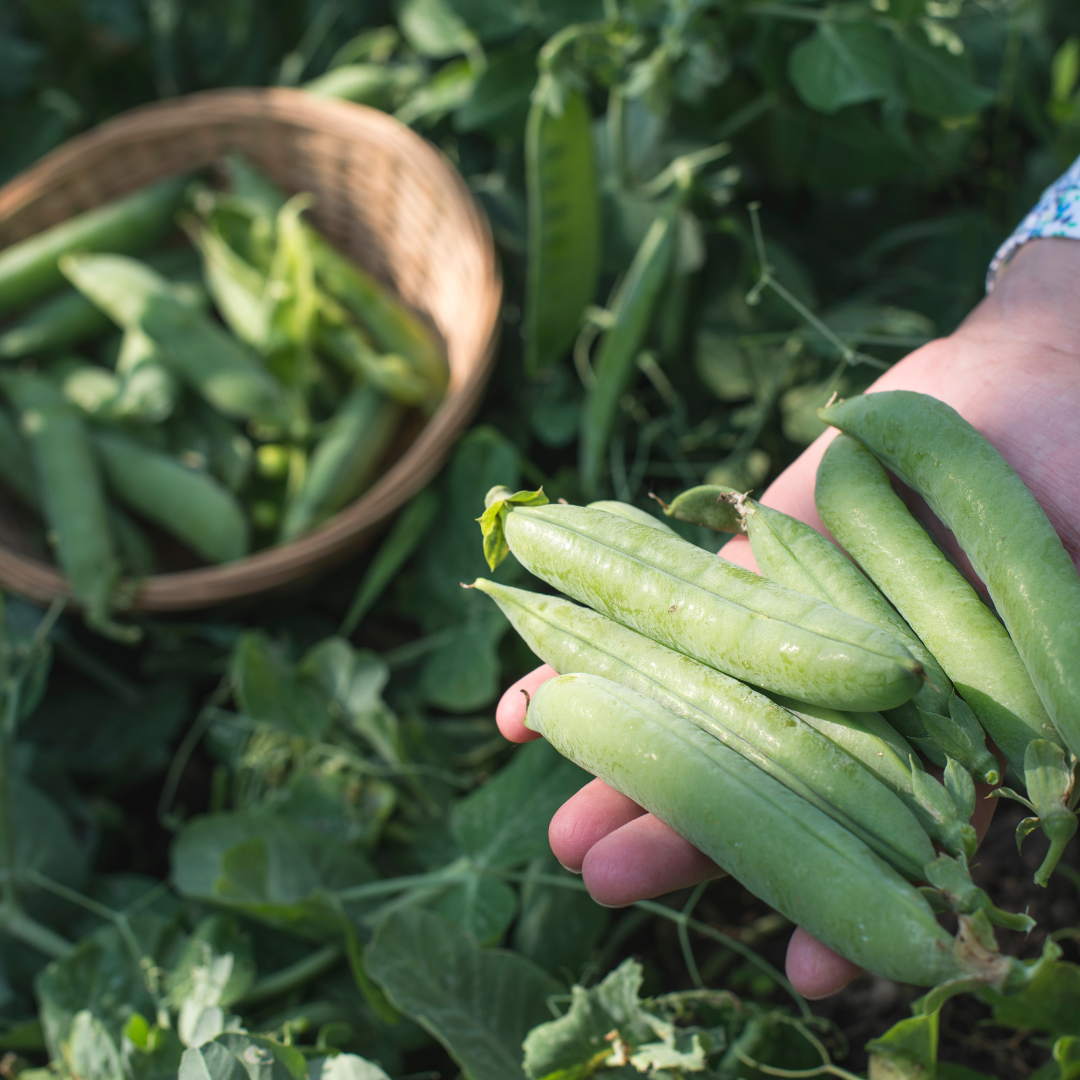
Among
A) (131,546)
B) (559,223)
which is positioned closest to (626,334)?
(559,223)

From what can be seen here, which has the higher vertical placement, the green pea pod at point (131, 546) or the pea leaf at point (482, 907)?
the green pea pod at point (131, 546)

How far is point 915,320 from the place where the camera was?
180 centimetres

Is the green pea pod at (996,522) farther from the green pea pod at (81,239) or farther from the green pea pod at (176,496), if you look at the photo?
the green pea pod at (81,239)

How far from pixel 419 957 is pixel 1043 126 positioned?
227 cm

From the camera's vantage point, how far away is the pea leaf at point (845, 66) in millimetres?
1701

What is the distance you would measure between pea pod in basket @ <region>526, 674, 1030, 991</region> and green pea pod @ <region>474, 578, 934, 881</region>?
0.03m

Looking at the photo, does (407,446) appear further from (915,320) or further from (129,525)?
(915,320)

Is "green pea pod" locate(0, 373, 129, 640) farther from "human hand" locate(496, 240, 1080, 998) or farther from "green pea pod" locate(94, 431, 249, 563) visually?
"human hand" locate(496, 240, 1080, 998)

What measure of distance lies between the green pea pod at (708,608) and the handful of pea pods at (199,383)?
1.21m

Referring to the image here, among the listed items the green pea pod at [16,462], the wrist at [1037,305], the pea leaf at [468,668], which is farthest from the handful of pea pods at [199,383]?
the wrist at [1037,305]

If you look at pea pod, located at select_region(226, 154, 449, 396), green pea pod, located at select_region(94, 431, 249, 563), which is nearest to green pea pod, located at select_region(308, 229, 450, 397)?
pea pod, located at select_region(226, 154, 449, 396)

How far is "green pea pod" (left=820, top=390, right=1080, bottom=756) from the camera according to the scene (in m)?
0.89

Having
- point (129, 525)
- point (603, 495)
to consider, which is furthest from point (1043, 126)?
point (129, 525)

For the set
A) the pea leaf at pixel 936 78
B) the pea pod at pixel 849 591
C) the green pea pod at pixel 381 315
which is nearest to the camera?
the pea pod at pixel 849 591
